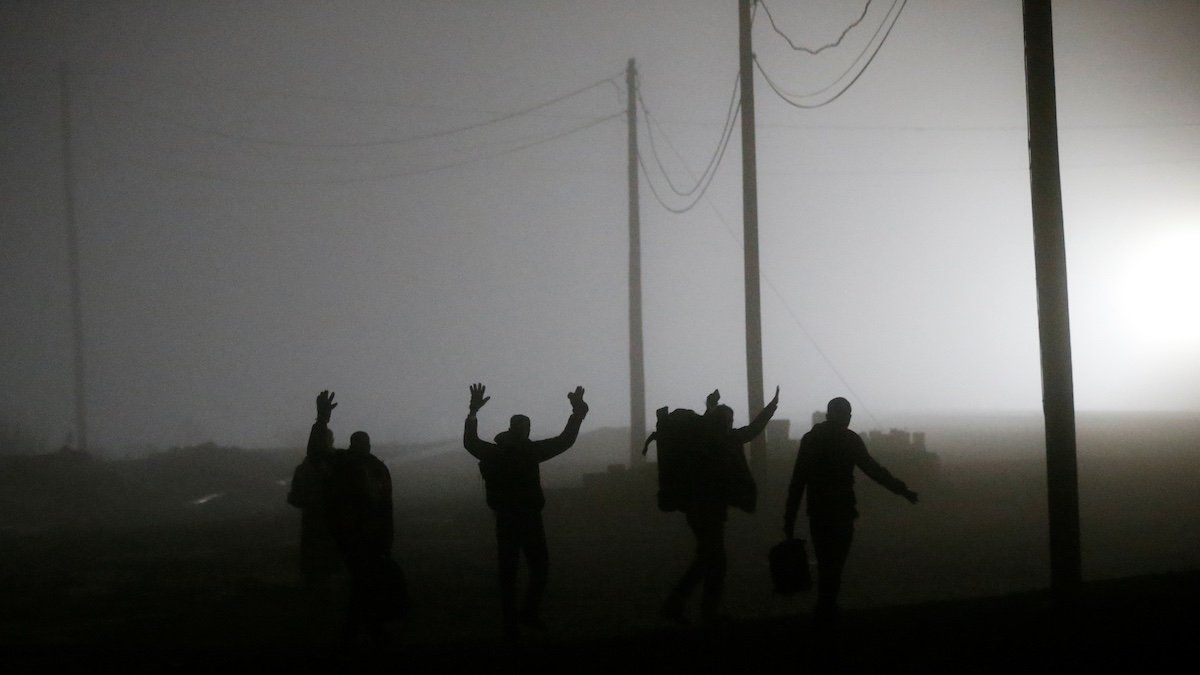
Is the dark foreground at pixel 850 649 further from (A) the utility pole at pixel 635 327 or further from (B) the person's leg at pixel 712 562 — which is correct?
(A) the utility pole at pixel 635 327

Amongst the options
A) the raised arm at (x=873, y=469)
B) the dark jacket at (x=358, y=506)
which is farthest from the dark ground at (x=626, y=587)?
the raised arm at (x=873, y=469)

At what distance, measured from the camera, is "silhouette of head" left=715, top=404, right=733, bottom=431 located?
410 inches

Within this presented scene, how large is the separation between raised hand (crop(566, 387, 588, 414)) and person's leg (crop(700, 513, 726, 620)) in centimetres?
138

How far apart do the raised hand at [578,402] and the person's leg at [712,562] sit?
1.38 m

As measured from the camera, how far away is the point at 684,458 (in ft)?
34.0

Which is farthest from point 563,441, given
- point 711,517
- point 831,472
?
point 831,472

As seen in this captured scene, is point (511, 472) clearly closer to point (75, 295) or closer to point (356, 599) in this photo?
point (356, 599)

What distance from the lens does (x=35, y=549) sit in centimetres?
2088

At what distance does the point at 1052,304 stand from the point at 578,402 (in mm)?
4099

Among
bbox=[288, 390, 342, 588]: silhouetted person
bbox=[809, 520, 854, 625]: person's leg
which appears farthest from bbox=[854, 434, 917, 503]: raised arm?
bbox=[288, 390, 342, 588]: silhouetted person

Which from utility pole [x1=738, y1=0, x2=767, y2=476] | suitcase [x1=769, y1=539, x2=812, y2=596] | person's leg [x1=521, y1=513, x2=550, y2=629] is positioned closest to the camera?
suitcase [x1=769, y1=539, x2=812, y2=596]

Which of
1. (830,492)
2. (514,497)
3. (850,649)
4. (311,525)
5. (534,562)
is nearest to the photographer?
(850,649)

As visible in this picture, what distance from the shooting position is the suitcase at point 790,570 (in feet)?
31.6

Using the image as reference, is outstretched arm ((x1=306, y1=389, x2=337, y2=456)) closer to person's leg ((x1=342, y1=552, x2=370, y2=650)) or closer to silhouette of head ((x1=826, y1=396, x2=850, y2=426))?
person's leg ((x1=342, y1=552, x2=370, y2=650))
